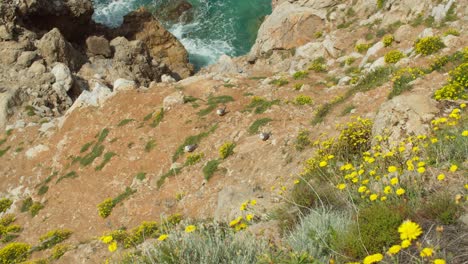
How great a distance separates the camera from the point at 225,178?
1645 cm

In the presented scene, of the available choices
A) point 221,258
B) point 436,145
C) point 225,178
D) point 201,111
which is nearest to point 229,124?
point 201,111

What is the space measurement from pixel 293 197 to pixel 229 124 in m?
12.9

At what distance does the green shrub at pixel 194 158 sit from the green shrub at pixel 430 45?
11496mm

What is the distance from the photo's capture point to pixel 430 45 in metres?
18.2

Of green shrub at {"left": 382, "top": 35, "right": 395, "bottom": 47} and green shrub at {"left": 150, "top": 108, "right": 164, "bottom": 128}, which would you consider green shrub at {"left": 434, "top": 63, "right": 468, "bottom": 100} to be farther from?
green shrub at {"left": 150, "top": 108, "right": 164, "bottom": 128}

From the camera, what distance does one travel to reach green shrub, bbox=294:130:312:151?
14.7 metres

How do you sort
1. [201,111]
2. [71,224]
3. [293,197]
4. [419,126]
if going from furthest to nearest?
[201,111]
[71,224]
[419,126]
[293,197]

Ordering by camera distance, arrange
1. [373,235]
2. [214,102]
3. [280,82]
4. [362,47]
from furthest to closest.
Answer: [362,47] < [280,82] < [214,102] < [373,235]

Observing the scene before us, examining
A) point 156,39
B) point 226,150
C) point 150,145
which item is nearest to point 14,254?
point 150,145

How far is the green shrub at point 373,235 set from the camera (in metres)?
4.82

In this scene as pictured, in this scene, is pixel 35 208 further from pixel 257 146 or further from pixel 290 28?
pixel 290 28

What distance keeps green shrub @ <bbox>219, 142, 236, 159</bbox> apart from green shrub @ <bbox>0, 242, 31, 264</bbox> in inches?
371

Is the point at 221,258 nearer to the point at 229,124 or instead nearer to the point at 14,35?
the point at 229,124

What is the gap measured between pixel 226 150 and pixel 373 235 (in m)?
13.1
